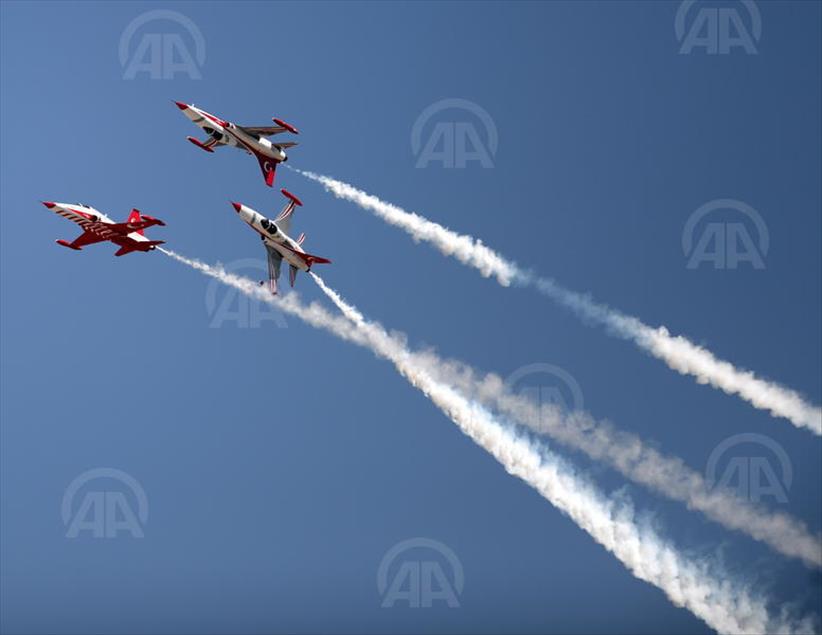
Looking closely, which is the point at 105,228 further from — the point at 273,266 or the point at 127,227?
the point at 273,266

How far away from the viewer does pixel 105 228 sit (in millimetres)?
94688

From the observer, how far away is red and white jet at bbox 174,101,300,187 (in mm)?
98500

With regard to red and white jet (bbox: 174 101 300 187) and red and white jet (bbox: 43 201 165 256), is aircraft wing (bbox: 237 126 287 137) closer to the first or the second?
red and white jet (bbox: 174 101 300 187)

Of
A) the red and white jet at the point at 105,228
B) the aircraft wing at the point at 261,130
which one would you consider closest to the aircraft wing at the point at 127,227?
the red and white jet at the point at 105,228

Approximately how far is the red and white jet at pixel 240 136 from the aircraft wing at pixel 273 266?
7.72m

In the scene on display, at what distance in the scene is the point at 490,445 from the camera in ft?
317

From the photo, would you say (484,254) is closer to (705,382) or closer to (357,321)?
(357,321)

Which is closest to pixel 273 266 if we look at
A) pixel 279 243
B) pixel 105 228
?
pixel 279 243

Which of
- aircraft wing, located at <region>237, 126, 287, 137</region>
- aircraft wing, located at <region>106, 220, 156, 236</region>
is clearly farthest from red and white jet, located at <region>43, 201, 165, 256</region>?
aircraft wing, located at <region>237, 126, 287, 137</region>

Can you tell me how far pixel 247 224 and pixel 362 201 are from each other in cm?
1037

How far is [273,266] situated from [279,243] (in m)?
2.54

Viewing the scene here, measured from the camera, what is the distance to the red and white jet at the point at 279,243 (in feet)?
318

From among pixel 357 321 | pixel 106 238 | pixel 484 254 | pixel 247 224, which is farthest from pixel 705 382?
pixel 106 238

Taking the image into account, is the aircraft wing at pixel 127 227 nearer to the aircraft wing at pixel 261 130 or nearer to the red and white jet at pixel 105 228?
the red and white jet at pixel 105 228
